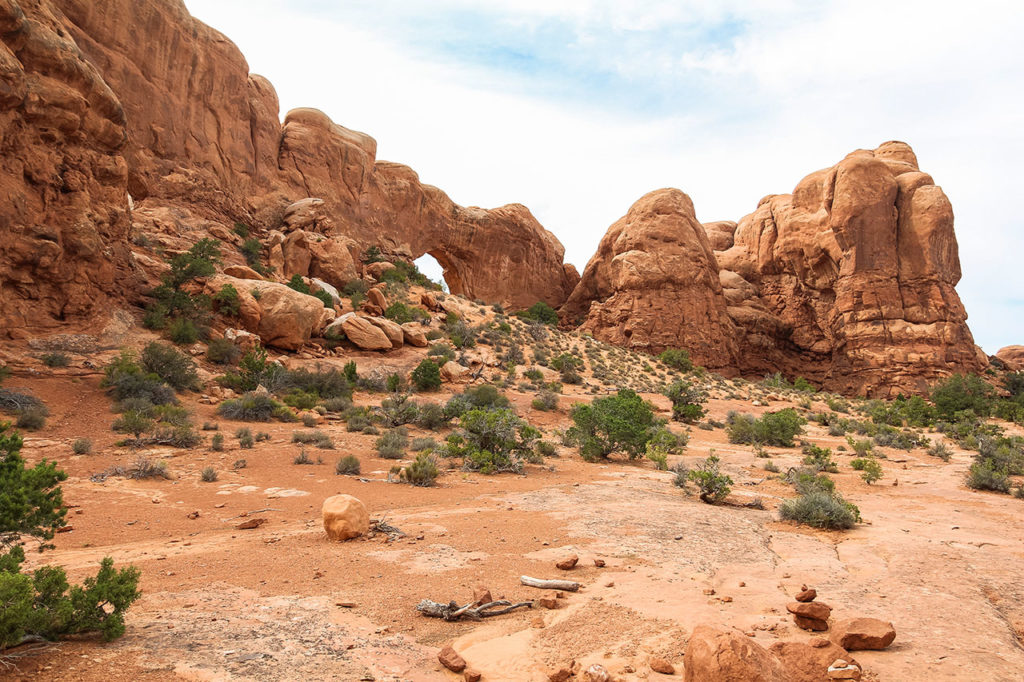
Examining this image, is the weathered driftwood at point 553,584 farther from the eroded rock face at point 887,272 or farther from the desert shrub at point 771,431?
the eroded rock face at point 887,272

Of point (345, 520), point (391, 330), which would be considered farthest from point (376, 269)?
point (345, 520)

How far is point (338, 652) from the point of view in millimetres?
3496

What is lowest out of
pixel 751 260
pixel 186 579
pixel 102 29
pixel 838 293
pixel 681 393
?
pixel 186 579

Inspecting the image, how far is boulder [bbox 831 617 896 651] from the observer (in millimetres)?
3396

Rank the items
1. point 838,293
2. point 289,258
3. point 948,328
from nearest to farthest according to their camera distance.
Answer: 1. point 289,258
2. point 948,328
3. point 838,293

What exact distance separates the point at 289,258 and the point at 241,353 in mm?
9593

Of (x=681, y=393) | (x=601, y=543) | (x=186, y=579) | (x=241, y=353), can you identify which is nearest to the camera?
(x=186, y=579)

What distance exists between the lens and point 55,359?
1358 cm

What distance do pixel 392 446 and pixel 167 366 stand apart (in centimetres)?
749

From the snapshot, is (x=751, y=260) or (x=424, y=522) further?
(x=751, y=260)

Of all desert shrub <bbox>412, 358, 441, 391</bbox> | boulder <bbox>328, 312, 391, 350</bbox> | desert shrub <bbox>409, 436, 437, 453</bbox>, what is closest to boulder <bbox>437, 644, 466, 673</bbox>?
desert shrub <bbox>409, 436, 437, 453</bbox>

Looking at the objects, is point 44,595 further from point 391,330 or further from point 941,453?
point 391,330

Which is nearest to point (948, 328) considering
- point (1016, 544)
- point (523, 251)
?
point (523, 251)

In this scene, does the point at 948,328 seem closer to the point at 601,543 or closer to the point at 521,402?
the point at 521,402
